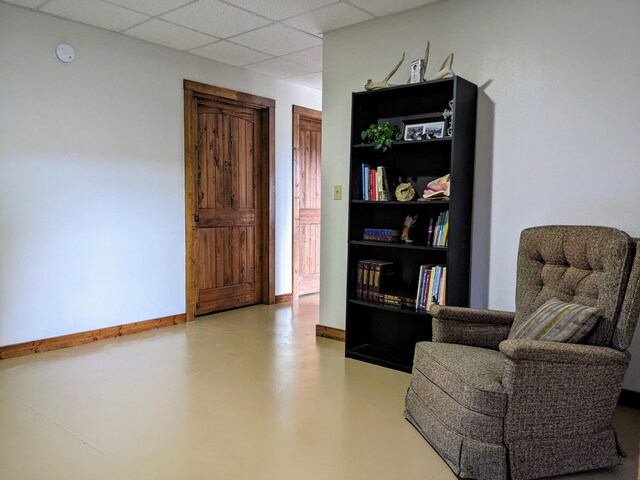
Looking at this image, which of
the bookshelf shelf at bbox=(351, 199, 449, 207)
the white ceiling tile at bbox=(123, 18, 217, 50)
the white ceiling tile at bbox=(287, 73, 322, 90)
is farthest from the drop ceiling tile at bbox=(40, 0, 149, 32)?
the bookshelf shelf at bbox=(351, 199, 449, 207)

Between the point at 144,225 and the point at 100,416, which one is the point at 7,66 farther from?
the point at 100,416

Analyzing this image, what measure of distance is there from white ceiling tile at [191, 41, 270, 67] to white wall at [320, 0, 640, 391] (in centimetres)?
132

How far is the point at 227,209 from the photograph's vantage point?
204 inches

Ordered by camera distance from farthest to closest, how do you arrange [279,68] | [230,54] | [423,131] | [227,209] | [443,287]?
[227,209] → [279,68] → [230,54] → [423,131] → [443,287]

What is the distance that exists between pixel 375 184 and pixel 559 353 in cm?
185

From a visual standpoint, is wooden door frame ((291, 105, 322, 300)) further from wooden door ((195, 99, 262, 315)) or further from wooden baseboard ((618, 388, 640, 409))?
wooden baseboard ((618, 388, 640, 409))

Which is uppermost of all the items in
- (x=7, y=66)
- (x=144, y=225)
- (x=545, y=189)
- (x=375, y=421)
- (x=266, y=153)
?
(x=7, y=66)

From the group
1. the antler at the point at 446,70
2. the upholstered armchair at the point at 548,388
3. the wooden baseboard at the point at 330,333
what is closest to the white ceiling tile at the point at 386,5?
the antler at the point at 446,70

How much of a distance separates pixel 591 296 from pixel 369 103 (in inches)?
80.4

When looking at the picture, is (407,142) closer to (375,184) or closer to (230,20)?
(375,184)

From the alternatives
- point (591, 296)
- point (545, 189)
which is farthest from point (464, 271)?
point (591, 296)

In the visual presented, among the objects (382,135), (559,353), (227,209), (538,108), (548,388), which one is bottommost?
(548,388)

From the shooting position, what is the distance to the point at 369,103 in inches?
145

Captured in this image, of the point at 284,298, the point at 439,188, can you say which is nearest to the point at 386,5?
the point at 439,188
